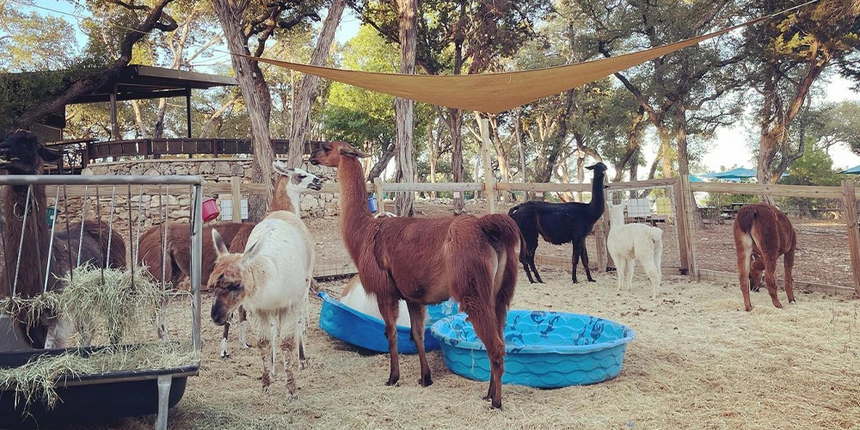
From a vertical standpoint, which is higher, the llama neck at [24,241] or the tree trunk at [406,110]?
the tree trunk at [406,110]

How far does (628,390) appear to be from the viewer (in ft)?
11.6

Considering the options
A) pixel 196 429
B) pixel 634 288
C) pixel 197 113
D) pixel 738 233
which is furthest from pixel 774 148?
pixel 197 113

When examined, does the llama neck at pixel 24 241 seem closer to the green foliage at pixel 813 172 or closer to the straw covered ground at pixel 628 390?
the straw covered ground at pixel 628 390

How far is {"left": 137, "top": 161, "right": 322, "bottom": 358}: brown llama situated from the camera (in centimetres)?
487

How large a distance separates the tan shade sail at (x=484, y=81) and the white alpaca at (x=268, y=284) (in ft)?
9.51

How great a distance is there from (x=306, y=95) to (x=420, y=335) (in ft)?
17.3

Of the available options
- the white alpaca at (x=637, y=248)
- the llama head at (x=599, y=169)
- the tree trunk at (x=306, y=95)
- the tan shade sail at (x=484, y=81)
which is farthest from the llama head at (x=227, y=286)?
the llama head at (x=599, y=169)

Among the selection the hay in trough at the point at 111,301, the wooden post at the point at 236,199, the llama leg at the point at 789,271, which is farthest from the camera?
the wooden post at the point at 236,199

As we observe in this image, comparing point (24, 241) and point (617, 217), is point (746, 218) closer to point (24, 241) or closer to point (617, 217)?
point (617, 217)

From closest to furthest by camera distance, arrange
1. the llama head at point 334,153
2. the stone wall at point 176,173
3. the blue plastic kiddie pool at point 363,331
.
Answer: the llama head at point 334,153 → the blue plastic kiddie pool at point 363,331 → the stone wall at point 176,173

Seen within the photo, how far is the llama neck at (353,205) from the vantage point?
406 cm

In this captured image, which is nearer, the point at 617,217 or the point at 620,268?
the point at 620,268

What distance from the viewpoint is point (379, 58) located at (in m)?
24.0

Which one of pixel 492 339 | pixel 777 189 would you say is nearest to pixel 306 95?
pixel 492 339
